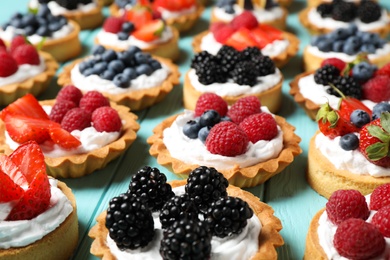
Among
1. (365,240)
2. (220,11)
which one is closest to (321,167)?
(365,240)

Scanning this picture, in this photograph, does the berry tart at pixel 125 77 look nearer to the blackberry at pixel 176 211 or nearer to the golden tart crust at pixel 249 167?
the golden tart crust at pixel 249 167

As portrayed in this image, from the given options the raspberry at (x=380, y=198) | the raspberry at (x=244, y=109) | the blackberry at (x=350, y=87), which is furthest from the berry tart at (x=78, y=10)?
the raspberry at (x=380, y=198)

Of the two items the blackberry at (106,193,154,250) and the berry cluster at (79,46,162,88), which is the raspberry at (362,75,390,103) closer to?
the berry cluster at (79,46,162,88)

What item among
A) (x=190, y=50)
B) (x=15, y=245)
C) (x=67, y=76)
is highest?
(x=15, y=245)

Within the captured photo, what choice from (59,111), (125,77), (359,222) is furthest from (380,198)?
(125,77)

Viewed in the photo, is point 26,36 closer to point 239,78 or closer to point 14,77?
point 14,77

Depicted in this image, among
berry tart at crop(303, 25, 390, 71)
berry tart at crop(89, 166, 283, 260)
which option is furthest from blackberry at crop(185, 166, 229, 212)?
berry tart at crop(303, 25, 390, 71)

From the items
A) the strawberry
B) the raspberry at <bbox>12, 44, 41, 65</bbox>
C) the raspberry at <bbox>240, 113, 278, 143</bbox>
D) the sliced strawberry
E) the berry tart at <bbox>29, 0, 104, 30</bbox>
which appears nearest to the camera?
the strawberry
